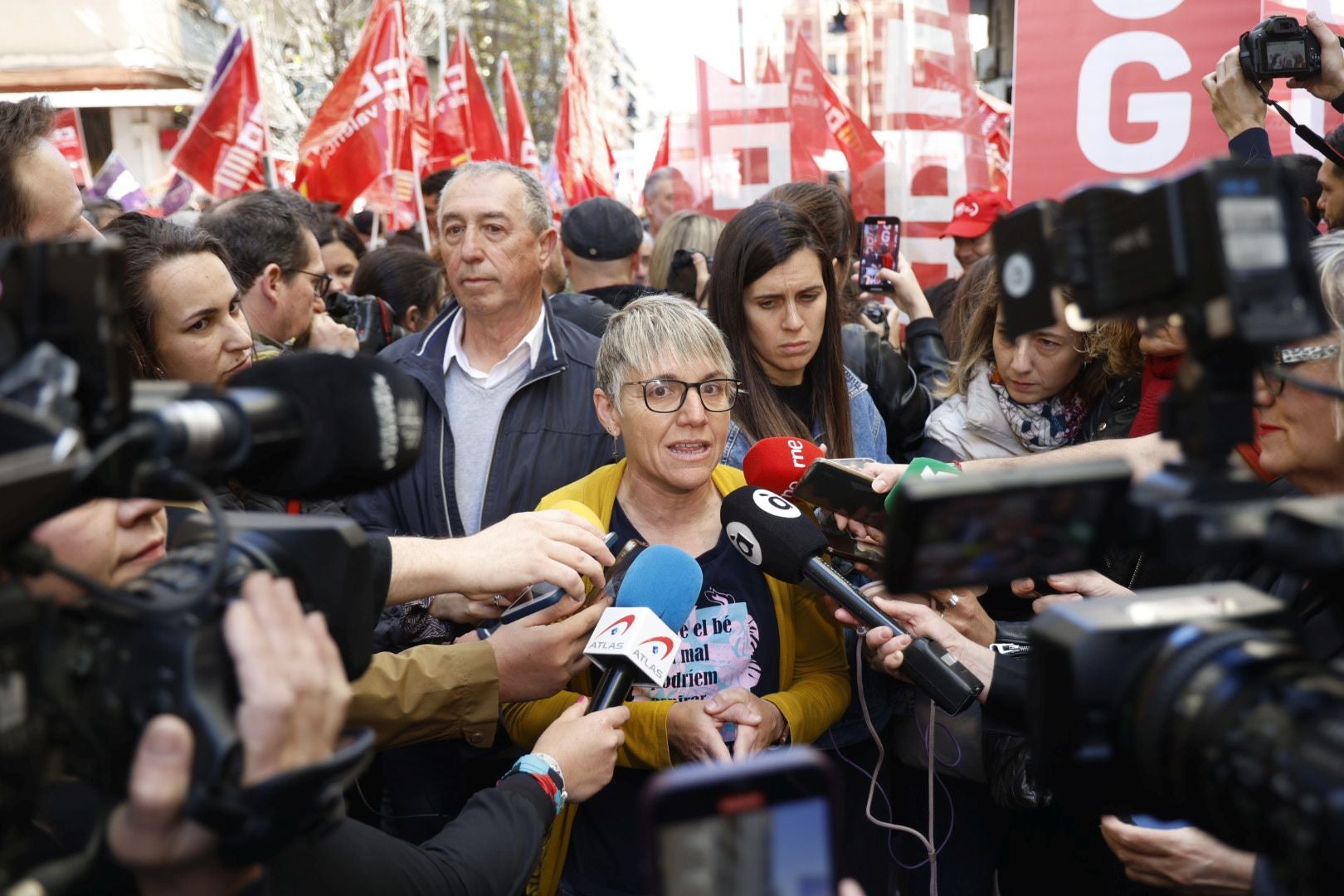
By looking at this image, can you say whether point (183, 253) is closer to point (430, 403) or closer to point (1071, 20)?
point (430, 403)

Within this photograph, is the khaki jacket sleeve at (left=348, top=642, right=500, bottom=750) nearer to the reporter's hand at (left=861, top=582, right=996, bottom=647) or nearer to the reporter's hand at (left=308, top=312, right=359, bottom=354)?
the reporter's hand at (left=861, top=582, right=996, bottom=647)

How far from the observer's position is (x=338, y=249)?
22.4 ft

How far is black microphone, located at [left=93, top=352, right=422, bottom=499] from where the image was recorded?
1.25 m

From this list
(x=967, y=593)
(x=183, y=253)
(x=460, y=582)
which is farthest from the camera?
(x=183, y=253)

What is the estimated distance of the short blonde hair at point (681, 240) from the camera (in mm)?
6152

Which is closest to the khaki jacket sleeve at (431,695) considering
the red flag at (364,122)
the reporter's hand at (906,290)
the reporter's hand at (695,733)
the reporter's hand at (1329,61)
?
the reporter's hand at (695,733)

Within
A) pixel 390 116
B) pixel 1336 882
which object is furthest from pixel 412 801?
pixel 390 116

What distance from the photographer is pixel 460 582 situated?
91.5 inches

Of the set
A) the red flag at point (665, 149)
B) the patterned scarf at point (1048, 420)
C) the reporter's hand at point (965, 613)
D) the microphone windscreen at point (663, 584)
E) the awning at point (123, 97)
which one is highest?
the awning at point (123, 97)

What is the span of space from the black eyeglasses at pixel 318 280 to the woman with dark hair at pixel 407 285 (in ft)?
2.72

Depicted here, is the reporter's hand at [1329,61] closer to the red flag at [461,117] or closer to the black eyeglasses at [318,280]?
the black eyeglasses at [318,280]

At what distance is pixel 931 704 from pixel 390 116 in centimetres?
738

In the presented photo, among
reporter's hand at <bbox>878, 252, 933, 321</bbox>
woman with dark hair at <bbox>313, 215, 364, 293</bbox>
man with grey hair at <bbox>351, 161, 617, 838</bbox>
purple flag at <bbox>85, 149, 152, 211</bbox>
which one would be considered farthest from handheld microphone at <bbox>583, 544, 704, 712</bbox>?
purple flag at <bbox>85, 149, 152, 211</bbox>

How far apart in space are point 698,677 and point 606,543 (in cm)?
53
